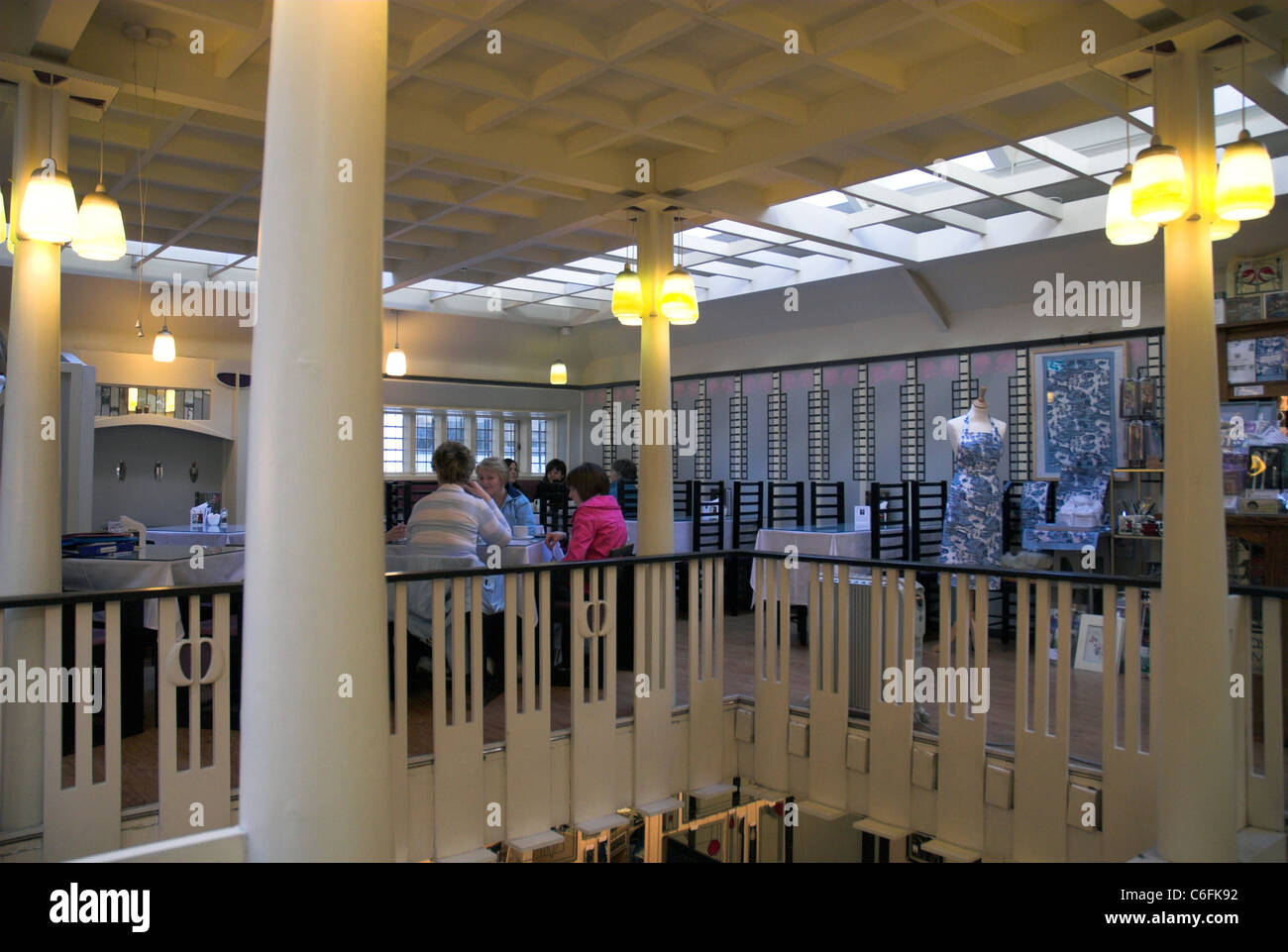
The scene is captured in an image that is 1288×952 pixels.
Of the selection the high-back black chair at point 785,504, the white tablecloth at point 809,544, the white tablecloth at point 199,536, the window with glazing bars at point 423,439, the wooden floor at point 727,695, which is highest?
the window with glazing bars at point 423,439

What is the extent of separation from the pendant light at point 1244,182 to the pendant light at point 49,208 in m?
4.46

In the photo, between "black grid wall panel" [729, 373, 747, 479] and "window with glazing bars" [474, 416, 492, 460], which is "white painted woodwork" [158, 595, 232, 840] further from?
"window with glazing bars" [474, 416, 492, 460]

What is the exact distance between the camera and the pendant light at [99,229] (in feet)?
12.9

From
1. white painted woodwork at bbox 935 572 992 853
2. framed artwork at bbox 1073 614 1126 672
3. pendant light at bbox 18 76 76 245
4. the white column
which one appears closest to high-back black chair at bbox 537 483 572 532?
framed artwork at bbox 1073 614 1126 672

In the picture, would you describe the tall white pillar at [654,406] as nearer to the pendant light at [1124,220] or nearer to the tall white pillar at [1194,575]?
the pendant light at [1124,220]

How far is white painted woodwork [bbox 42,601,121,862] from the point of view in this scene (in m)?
3.36

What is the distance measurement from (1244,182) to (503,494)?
198 inches

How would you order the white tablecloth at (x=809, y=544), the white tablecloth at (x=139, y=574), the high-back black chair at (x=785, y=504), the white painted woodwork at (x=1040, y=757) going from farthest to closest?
the high-back black chair at (x=785, y=504)
the white tablecloth at (x=809, y=544)
the white tablecloth at (x=139, y=574)
the white painted woodwork at (x=1040, y=757)

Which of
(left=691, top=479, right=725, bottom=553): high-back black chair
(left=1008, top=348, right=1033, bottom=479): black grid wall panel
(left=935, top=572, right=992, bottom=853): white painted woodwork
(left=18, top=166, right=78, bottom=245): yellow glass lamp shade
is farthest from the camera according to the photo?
(left=691, top=479, right=725, bottom=553): high-back black chair

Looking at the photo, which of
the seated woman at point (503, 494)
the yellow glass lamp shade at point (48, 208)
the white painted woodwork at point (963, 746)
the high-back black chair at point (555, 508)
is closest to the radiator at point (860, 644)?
the white painted woodwork at point (963, 746)

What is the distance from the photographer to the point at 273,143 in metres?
1.85

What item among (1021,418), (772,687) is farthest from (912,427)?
(772,687)

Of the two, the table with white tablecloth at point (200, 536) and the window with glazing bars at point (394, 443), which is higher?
the window with glazing bars at point (394, 443)

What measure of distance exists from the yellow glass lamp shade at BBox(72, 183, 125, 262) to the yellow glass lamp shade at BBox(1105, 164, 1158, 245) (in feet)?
13.6
